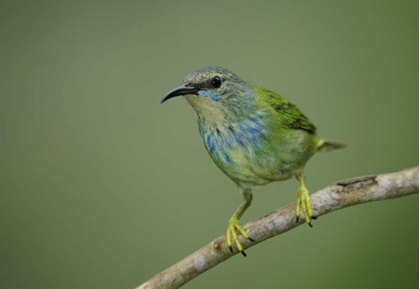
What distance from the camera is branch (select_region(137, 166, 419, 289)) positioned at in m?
2.39

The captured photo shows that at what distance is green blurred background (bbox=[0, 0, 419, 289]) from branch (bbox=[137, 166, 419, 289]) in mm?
1449

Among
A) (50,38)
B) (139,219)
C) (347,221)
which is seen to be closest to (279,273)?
(347,221)

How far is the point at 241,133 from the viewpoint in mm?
3025

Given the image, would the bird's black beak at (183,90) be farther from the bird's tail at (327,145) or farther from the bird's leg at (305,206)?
the bird's tail at (327,145)

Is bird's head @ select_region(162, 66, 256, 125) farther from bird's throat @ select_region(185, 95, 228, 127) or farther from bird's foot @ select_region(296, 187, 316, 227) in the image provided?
bird's foot @ select_region(296, 187, 316, 227)

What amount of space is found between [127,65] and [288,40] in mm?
1326

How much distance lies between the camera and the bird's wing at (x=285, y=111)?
10.6 feet

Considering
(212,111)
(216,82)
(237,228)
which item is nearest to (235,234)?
(237,228)

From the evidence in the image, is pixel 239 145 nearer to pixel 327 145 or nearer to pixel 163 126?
pixel 327 145

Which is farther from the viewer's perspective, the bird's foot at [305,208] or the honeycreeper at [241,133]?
the honeycreeper at [241,133]

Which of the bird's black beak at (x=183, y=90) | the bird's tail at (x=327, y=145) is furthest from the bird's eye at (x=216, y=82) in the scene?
the bird's tail at (x=327, y=145)

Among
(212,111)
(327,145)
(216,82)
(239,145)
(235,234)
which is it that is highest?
(216,82)

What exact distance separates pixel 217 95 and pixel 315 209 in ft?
2.66

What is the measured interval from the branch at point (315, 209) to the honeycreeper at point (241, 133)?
12 centimetres
